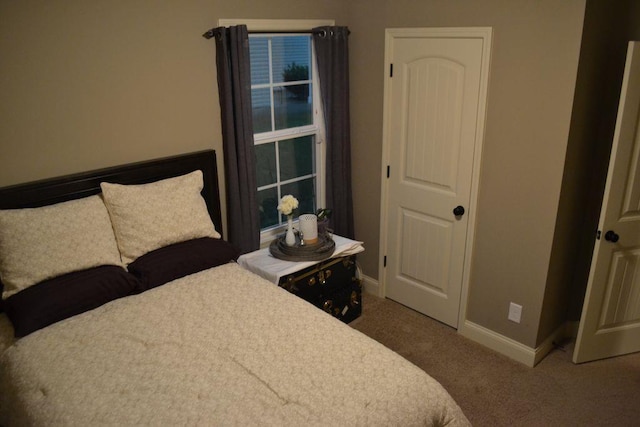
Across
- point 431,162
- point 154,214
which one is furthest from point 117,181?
point 431,162

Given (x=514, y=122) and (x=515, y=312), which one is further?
(x=515, y=312)

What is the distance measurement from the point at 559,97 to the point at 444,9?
88 cm

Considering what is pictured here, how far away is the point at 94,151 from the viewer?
2.63 m

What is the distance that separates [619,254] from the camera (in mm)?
2900

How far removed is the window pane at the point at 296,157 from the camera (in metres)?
3.56

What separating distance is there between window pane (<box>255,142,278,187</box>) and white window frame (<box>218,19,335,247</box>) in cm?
6

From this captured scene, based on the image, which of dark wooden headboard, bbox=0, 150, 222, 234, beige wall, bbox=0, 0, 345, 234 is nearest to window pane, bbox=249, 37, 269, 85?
beige wall, bbox=0, 0, 345, 234

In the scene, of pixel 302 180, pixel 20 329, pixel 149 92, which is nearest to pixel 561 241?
pixel 302 180

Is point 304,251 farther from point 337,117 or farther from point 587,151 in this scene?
point 587,151

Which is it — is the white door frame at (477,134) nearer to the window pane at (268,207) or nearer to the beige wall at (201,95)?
the beige wall at (201,95)

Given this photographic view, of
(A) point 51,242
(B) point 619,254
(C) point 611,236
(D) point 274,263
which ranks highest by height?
(A) point 51,242

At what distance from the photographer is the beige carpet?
2.66m

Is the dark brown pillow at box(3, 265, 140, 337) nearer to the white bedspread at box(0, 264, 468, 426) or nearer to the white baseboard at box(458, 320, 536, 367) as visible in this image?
the white bedspread at box(0, 264, 468, 426)

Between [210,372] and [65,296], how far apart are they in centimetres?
83
